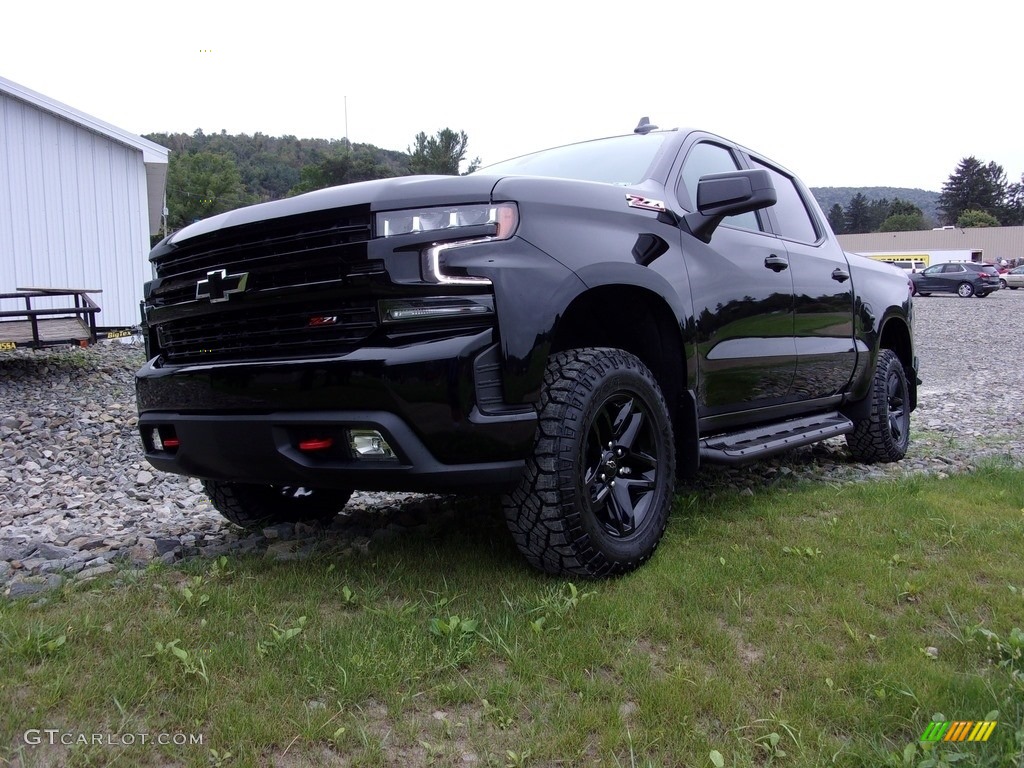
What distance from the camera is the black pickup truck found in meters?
2.44

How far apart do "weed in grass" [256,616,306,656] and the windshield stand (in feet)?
7.25

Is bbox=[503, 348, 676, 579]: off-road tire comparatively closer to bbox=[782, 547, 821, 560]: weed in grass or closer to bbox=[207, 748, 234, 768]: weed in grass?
bbox=[782, 547, 821, 560]: weed in grass

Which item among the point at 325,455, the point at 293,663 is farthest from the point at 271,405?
the point at 293,663

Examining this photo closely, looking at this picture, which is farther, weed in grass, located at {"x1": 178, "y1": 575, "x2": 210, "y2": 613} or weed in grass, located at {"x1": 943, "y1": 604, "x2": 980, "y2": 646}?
weed in grass, located at {"x1": 178, "y1": 575, "x2": 210, "y2": 613}

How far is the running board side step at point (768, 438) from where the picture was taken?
136 inches

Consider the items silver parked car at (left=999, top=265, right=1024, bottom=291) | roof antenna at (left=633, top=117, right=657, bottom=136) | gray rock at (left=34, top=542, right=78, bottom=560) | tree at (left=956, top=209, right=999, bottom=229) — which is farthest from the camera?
tree at (left=956, top=209, right=999, bottom=229)

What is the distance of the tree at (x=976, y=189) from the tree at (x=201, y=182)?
8515cm

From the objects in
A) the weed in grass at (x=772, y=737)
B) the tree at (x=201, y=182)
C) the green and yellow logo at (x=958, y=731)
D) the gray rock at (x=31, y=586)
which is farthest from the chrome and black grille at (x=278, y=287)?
the tree at (x=201, y=182)

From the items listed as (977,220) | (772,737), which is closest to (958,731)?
(772,737)

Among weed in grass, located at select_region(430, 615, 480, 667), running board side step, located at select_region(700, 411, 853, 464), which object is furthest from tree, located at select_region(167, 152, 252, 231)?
weed in grass, located at select_region(430, 615, 480, 667)

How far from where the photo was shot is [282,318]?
104 inches

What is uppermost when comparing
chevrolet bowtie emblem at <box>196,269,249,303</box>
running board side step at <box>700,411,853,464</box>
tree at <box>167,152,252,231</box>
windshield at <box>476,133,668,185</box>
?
tree at <box>167,152,252,231</box>

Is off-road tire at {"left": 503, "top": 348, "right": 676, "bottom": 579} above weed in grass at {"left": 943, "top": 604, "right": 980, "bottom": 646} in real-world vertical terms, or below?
above

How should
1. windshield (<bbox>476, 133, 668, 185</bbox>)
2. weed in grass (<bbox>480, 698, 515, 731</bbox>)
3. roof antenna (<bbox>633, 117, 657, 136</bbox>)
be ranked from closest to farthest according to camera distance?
1. weed in grass (<bbox>480, 698, 515, 731</bbox>)
2. windshield (<bbox>476, 133, 668, 185</bbox>)
3. roof antenna (<bbox>633, 117, 657, 136</bbox>)
